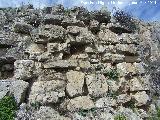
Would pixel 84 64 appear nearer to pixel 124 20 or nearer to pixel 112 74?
pixel 112 74

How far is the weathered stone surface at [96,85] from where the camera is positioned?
22.0 ft

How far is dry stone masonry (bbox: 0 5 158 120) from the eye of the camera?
6.28 m

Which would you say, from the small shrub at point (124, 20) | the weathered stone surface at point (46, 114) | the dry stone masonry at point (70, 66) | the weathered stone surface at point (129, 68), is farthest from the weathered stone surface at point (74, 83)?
the small shrub at point (124, 20)

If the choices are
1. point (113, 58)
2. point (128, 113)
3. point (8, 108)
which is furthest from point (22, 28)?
point (128, 113)

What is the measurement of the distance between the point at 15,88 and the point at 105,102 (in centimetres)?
199

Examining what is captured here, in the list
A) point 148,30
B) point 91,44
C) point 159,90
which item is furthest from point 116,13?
point 148,30

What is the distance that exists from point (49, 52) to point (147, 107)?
106 inches

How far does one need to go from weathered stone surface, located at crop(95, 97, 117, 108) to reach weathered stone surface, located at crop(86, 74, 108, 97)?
0.13 metres

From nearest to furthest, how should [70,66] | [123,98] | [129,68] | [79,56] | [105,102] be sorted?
[105,102]
[70,66]
[123,98]
[79,56]
[129,68]

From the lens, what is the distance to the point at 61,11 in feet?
25.1

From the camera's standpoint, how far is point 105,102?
668 centimetres

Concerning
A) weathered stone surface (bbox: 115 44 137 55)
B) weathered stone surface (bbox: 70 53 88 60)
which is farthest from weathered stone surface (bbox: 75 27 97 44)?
weathered stone surface (bbox: 115 44 137 55)

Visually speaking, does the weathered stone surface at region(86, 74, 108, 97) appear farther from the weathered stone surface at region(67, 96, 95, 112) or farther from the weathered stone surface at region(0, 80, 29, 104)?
the weathered stone surface at region(0, 80, 29, 104)

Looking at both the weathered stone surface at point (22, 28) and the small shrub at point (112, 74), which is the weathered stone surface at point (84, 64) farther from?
the weathered stone surface at point (22, 28)
